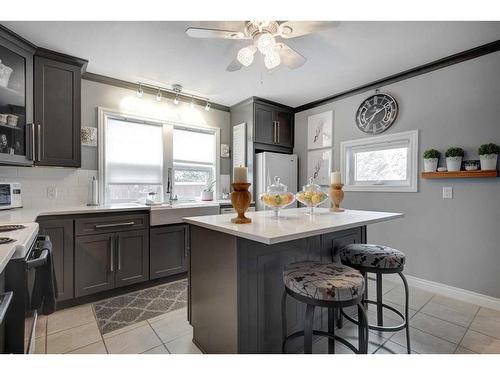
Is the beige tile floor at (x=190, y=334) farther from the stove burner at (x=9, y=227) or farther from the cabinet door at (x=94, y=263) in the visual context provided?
the stove burner at (x=9, y=227)

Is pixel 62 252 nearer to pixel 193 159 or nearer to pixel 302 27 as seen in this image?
pixel 193 159

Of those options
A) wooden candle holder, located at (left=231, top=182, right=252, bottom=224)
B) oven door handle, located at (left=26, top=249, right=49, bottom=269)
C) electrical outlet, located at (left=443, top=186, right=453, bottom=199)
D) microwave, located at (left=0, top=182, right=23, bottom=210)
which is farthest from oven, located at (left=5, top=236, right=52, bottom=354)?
electrical outlet, located at (left=443, top=186, right=453, bottom=199)

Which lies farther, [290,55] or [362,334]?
[290,55]

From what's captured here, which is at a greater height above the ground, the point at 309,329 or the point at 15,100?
the point at 15,100

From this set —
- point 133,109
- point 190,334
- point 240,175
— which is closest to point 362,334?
point 240,175

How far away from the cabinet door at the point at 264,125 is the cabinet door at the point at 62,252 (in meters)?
2.56

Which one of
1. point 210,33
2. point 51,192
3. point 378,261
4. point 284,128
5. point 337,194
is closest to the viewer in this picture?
point 378,261

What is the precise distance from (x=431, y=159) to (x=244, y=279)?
96.3 inches

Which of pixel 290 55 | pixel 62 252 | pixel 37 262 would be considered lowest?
pixel 62 252

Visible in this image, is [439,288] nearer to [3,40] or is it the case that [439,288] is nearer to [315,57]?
[315,57]

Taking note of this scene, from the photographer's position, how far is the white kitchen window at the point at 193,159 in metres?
3.71

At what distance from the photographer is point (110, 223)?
2.48 m
